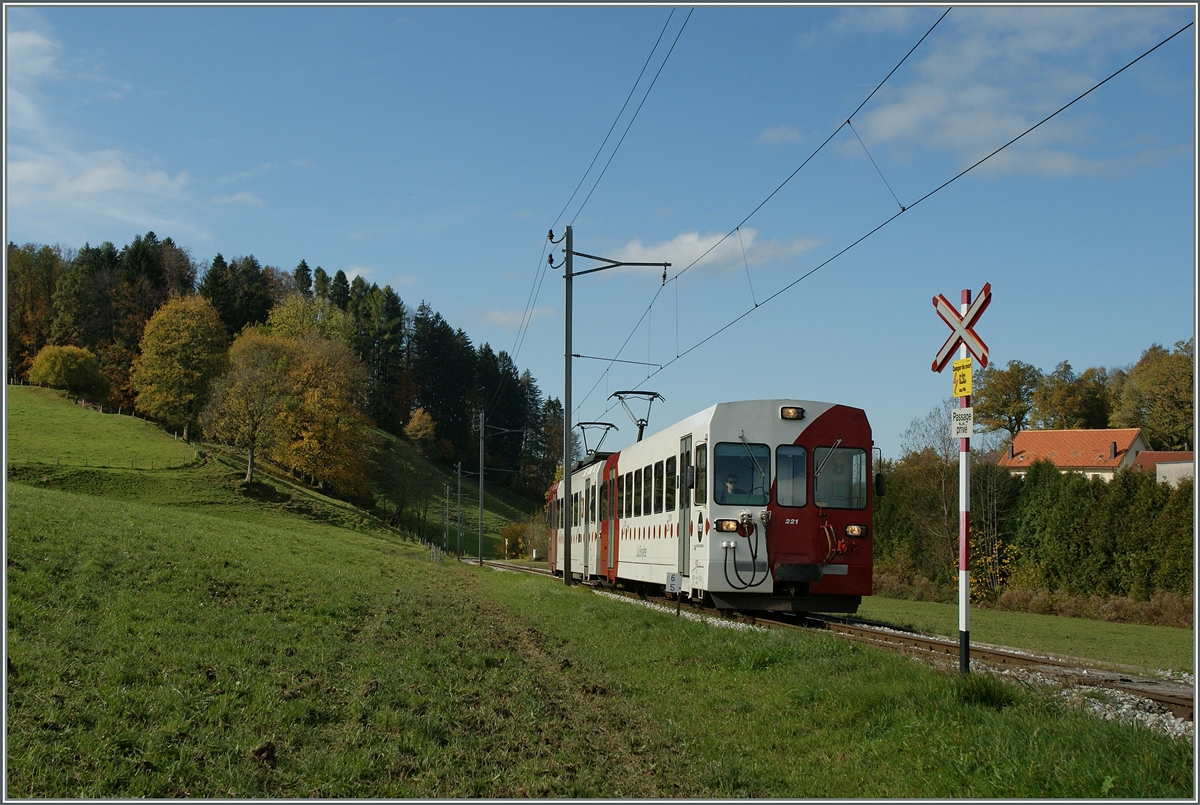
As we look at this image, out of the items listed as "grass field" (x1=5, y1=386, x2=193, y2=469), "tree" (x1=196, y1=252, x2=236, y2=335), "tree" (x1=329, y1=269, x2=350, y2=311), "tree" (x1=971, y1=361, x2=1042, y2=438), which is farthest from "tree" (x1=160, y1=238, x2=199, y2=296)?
"tree" (x1=971, y1=361, x2=1042, y2=438)

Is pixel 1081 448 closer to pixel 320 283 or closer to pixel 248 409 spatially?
pixel 248 409

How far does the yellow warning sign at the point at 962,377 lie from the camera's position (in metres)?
8.70

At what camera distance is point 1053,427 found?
78375 mm

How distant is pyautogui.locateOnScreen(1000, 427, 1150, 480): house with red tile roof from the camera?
6512 centimetres

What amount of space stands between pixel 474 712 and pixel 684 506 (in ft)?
30.1

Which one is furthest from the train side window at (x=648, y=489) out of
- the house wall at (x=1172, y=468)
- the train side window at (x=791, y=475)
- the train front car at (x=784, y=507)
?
the house wall at (x=1172, y=468)

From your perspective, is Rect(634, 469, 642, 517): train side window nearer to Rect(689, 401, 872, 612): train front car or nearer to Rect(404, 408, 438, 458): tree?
Rect(689, 401, 872, 612): train front car

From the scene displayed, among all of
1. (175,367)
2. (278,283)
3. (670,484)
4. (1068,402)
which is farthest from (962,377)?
(278,283)

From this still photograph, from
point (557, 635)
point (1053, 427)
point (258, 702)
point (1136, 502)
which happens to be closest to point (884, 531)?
point (1136, 502)

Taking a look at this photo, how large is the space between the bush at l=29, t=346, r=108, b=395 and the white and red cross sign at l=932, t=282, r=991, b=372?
80792mm

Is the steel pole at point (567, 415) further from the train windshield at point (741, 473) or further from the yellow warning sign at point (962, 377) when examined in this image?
the yellow warning sign at point (962, 377)

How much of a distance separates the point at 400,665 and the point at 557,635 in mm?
4420

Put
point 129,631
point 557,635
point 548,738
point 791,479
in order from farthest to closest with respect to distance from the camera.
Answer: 1. point 791,479
2. point 557,635
3. point 129,631
4. point 548,738

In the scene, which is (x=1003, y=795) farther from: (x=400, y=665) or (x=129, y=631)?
(x=129, y=631)
